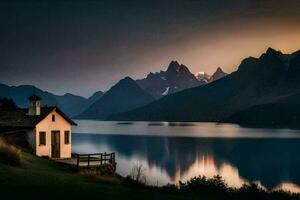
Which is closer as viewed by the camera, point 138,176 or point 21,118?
point 138,176

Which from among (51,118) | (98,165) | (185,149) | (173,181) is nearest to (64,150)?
(51,118)

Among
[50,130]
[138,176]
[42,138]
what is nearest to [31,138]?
[42,138]

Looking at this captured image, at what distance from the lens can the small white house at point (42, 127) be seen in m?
52.7

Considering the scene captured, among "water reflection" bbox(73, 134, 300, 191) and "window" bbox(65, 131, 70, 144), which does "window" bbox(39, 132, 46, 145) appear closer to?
"window" bbox(65, 131, 70, 144)

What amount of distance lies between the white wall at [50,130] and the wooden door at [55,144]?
16.1 inches

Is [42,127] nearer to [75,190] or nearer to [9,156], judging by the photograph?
[9,156]

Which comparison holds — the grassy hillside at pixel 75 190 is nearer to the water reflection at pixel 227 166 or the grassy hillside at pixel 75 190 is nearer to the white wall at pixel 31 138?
the white wall at pixel 31 138

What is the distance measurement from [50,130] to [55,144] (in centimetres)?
187

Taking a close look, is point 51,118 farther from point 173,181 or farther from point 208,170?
point 208,170

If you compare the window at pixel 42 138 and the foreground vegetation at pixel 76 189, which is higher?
the window at pixel 42 138

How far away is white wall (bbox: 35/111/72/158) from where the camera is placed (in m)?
52.5

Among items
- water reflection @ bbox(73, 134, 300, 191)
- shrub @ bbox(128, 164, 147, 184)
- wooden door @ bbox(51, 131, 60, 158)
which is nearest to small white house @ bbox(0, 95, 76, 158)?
wooden door @ bbox(51, 131, 60, 158)

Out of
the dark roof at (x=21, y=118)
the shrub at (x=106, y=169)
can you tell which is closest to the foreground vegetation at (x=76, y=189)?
the shrub at (x=106, y=169)

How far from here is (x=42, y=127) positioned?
53.2m
